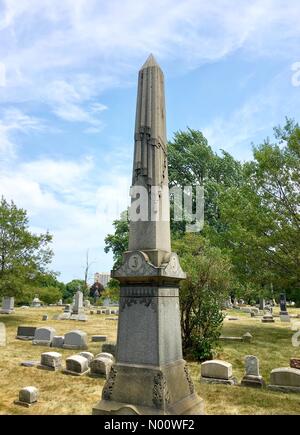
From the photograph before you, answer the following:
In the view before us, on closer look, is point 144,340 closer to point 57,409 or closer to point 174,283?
point 174,283

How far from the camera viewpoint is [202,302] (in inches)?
524

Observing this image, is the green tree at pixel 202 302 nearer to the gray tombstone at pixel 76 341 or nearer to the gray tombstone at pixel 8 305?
the gray tombstone at pixel 76 341

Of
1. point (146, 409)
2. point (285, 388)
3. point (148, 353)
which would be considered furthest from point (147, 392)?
point (285, 388)

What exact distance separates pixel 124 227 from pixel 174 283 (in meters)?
30.5

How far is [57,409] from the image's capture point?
727 cm

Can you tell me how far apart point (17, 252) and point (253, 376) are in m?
18.4

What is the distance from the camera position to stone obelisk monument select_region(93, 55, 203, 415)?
576 centimetres

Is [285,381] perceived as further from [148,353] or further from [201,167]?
[201,167]

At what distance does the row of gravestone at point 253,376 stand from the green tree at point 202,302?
2706mm

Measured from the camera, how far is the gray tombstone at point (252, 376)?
942cm

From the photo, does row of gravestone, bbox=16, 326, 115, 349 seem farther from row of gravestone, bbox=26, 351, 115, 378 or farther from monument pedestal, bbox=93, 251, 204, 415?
monument pedestal, bbox=93, 251, 204, 415

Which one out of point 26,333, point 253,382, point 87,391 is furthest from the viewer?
point 26,333

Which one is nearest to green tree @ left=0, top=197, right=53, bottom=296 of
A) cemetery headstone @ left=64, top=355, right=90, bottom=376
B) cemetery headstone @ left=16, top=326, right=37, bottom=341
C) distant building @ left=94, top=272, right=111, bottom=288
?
cemetery headstone @ left=16, top=326, right=37, bottom=341

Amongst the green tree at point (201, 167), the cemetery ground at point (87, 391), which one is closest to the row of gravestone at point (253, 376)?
the cemetery ground at point (87, 391)
